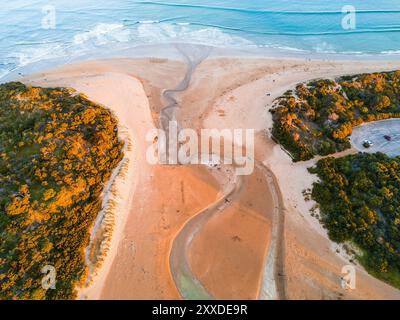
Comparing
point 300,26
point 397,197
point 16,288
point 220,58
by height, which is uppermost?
point 300,26

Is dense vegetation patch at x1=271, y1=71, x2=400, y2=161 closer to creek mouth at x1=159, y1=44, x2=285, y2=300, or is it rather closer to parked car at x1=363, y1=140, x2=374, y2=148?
parked car at x1=363, y1=140, x2=374, y2=148

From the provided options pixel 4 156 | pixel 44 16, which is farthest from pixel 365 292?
pixel 44 16

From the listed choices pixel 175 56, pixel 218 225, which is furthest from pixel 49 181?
pixel 175 56

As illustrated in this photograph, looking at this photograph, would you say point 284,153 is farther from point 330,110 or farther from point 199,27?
point 199,27

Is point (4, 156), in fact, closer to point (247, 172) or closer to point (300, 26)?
point (247, 172)

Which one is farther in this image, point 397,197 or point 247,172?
point 247,172

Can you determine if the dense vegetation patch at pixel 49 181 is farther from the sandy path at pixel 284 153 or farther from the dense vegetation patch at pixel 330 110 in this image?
the dense vegetation patch at pixel 330 110
